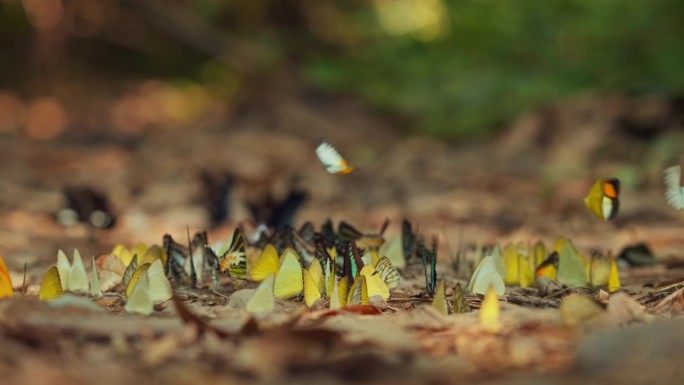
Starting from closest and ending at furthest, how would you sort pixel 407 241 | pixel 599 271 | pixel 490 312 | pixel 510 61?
pixel 490 312, pixel 599 271, pixel 407 241, pixel 510 61

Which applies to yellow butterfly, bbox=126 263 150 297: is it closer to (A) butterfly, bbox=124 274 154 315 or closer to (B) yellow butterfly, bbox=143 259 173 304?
(B) yellow butterfly, bbox=143 259 173 304

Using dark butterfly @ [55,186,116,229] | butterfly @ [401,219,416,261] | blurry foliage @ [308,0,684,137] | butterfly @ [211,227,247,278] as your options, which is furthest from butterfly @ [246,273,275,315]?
blurry foliage @ [308,0,684,137]

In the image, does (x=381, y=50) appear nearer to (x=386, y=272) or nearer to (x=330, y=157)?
(x=330, y=157)

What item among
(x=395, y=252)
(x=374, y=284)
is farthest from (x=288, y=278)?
(x=395, y=252)

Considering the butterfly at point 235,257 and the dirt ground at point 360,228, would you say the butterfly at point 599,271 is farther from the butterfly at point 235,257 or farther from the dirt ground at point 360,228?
the butterfly at point 235,257

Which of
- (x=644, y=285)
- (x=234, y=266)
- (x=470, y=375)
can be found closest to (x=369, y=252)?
Answer: (x=234, y=266)

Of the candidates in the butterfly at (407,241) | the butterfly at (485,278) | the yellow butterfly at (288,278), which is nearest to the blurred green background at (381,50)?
the butterfly at (407,241)

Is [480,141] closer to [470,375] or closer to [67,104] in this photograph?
[67,104]
